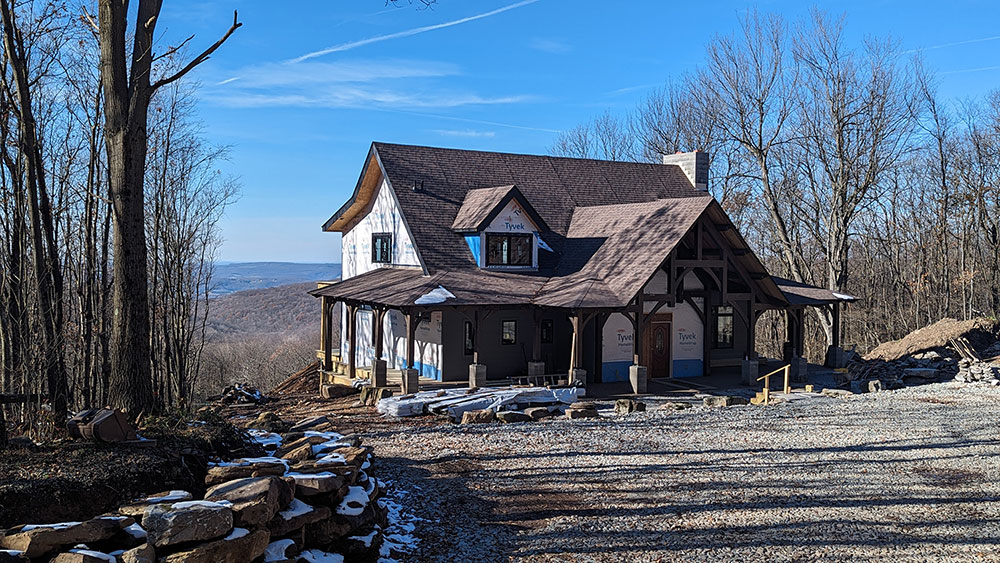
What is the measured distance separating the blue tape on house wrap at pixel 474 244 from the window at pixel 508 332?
2.33 metres

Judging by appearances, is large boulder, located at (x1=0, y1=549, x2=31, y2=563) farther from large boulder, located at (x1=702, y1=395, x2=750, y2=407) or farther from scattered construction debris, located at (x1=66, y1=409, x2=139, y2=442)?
large boulder, located at (x1=702, y1=395, x2=750, y2=407)

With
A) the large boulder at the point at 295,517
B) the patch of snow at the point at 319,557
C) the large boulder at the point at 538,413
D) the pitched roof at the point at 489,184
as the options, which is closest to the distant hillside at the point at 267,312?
the pitched roof at the point at 489,184

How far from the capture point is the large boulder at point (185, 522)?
6484 mm

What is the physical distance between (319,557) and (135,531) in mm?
1786

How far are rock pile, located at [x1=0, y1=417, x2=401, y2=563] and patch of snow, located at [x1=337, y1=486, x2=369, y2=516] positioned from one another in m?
0.01

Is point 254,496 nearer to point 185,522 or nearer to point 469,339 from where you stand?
point 185,522

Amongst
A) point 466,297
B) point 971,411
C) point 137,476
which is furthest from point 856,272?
point 137,476

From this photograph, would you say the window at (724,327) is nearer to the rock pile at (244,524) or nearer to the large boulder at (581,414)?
the large boulder at (581,414)

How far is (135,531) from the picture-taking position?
21.5 feet

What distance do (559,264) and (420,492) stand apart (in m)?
14.4

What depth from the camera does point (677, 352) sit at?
2381 centimetres

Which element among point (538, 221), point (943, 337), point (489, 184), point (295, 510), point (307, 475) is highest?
point (489, 184)

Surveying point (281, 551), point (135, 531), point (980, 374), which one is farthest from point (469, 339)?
point (135, 531)

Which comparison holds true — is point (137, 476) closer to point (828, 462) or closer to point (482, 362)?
point (828, 462)
